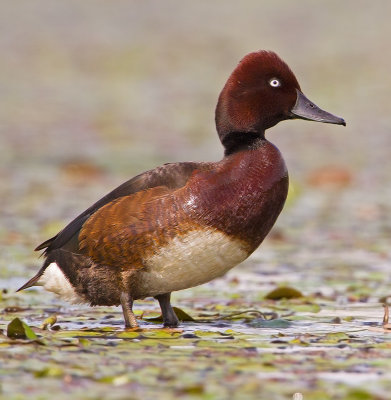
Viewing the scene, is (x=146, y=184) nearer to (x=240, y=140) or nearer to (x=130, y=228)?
(x=130, y=228)

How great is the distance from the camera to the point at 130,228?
576 centimetres

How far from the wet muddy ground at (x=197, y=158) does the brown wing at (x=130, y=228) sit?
427mm

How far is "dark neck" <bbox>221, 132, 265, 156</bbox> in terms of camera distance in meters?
6.07

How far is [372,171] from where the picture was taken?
15.2m

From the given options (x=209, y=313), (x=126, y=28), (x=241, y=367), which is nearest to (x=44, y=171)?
(x=209, y=313)

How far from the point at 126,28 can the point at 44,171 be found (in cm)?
1572

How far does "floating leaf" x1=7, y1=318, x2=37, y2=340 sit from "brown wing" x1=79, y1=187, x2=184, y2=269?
749 mm

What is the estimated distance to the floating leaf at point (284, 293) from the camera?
7129 millimetres

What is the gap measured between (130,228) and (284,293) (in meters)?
1.78

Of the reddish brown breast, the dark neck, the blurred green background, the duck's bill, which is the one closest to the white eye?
the duck's bill

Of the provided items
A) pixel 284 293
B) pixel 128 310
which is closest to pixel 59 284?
pixel 128 310

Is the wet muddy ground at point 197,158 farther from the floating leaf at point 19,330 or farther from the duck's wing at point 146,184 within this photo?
the duck's wing at point 146,184

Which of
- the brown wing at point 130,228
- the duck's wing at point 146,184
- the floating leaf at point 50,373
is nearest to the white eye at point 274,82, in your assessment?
the duck's wing at point 146,184

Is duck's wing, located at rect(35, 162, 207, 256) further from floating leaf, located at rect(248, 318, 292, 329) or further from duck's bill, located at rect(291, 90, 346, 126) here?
floating leaf, located at rect(248, 318, 292, 329)
